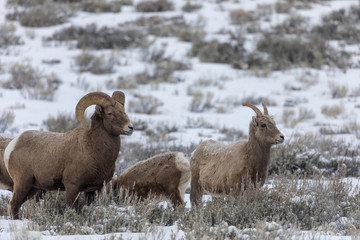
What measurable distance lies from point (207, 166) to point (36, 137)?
8.00 ft

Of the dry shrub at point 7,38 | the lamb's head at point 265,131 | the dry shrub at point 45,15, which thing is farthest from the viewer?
the dry shrub at point 45,15

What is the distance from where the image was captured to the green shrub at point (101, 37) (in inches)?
767

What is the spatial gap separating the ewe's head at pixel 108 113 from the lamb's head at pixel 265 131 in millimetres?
1719

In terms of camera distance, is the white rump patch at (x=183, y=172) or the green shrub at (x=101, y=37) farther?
the green shrub at (x=101, y=37)

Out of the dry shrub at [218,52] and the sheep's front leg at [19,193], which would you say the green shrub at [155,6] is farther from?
the sheep's front leg at [19,193]

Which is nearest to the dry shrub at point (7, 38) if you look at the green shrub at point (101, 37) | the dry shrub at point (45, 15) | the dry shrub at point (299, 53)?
the green shrub at point (101, 37)

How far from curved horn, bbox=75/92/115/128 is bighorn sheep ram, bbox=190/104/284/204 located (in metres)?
1.85

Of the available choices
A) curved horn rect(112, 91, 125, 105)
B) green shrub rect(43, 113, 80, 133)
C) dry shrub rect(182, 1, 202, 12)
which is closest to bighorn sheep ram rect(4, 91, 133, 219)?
curved horn rect(112, 91, 125, 105)

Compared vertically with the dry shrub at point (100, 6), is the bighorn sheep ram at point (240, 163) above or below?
below

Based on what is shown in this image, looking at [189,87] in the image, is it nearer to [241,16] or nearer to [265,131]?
[241,16]

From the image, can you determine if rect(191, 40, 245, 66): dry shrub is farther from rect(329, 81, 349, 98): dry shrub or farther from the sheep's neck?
the sheep's neck

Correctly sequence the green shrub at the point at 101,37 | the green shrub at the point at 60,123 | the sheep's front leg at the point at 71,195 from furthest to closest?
the green shrub at the point at 101,37, the green shrub at the point at 60,123, the sheep's front leg at the point at 71,195

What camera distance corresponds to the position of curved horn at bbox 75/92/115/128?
6.18m

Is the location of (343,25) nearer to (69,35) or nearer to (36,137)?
(69,35)
